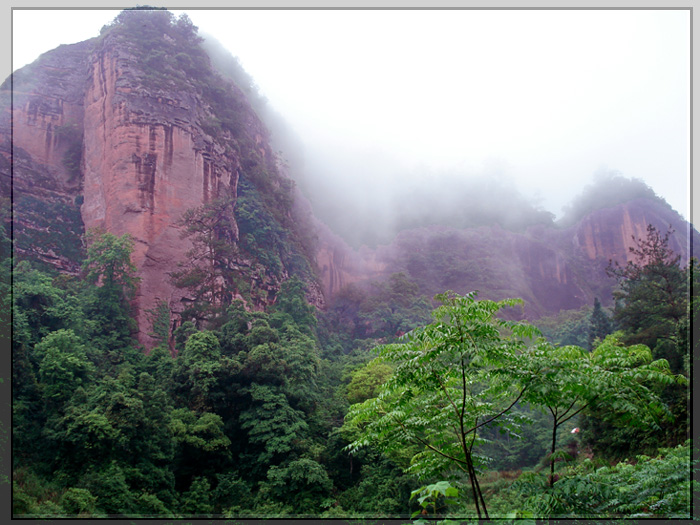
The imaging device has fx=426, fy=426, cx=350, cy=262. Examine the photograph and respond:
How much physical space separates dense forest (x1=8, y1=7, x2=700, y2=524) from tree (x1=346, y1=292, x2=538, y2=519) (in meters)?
0.02

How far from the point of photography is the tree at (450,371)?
406cm

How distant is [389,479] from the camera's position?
14.9 metres

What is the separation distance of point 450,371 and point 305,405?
50.6 ft

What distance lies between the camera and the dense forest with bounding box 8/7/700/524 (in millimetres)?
4195

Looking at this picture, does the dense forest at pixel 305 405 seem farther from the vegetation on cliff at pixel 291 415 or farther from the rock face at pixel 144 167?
the rock face at pixel 144 167

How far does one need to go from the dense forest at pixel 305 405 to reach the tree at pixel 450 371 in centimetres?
2

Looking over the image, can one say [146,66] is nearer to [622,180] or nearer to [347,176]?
[347,176]

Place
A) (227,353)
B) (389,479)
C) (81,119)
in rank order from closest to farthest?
(389,479) → (227,353) → (81,119)

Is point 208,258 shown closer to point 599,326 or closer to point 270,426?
point 270,426

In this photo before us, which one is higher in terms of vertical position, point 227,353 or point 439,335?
point 439,335

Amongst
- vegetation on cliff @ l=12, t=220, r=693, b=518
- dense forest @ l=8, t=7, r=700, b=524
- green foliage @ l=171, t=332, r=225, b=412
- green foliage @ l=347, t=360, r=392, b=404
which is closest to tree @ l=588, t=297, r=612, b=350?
dense forest @ l=8, t=7, r=700, b=524

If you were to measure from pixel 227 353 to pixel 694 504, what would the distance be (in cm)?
1750

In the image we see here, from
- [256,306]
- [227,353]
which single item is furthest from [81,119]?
[227,353]

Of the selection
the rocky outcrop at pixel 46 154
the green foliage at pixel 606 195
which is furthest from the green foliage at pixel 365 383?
the green foliage at pixel 606 195
